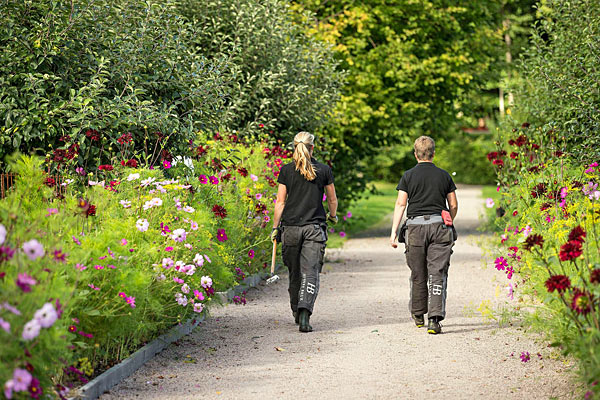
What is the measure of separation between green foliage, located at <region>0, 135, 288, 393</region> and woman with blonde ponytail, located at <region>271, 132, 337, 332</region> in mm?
672

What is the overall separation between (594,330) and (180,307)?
3884 mm

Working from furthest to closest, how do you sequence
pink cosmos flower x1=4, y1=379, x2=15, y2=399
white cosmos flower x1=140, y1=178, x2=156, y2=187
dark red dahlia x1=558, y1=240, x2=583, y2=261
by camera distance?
white cosmos flower x1=140, y1=178, x2=156, y2=187 → dark red dahlia x1=558, y1=240, x2=583, y2=261 → pink cosmos flower x1=4, y1=379, x2=15, y2=399

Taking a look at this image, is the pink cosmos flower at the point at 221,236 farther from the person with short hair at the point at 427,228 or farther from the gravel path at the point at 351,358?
the person with short hair at the point at 427,228

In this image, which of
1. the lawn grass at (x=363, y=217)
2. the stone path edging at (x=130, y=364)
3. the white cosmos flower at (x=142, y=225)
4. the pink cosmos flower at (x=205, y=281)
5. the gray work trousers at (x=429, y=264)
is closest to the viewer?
the stone path edging at (x=130, y=364)

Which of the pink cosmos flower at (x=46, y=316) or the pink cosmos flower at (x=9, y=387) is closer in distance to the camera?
the pink cosmos flower at (x=9, y=387)

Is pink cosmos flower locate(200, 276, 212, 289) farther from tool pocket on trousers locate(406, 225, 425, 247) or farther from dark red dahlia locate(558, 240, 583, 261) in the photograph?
dark red dahlia locate(558, 240, 583, 261)

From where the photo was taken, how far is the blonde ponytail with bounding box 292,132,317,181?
9.09 metres

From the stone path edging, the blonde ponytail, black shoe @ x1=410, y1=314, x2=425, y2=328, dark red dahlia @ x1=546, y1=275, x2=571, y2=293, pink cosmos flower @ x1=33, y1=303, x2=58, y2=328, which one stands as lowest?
black shoe @ x1=410, y1=314, x2=425, y2=328

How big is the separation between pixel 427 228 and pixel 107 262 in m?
3.66

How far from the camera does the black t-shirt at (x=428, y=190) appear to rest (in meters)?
9.03

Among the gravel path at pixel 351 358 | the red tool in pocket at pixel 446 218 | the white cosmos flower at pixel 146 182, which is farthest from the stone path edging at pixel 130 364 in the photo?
the red tool in pocket at pixel 446 218

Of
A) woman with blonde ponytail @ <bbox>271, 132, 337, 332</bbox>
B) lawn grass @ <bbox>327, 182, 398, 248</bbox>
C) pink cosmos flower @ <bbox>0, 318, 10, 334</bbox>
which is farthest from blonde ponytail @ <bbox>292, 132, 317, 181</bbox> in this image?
lawn grass @ <bbox>327, 182, 398, 248</bbox>

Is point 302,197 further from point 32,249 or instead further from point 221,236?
point 32,249

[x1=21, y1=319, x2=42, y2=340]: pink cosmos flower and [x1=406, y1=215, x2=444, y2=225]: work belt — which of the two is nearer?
[x1=21, y1=319, x2=42, y2=340]: pink cosmos flower
